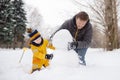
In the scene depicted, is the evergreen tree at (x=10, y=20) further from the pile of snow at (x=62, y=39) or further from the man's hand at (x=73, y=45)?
the man's hand at (x=73, y=45)

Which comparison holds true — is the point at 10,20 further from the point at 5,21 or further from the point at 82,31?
the point at 82,31

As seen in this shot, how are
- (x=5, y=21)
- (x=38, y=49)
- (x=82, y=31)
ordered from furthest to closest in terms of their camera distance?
(x=5, y=21)
(x=82, y=31)
(x=38, y=49)

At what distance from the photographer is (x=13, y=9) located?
34.9 metres

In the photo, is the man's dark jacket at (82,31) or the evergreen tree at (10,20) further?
the evergreen tree at (10,20)

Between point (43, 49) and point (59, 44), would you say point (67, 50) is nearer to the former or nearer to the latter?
point (59, 44)

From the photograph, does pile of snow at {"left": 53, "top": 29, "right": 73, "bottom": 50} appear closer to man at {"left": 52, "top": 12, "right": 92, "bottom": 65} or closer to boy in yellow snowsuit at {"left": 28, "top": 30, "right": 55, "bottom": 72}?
man at {"left": 52, "top": 12, "right": 92, "bottom": 65}

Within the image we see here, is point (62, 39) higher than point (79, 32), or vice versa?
point (79, 32)

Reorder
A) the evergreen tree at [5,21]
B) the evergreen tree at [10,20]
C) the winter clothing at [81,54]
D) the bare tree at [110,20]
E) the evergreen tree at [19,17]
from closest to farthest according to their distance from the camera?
the winter clothing at [81,54] → the bare tree at [110,20] → the evergreen tree at [5,21] → the evergreen tree at [10,20] → the evergreen tree at [19,17]

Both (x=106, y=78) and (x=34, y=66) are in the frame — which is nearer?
(x=106, y=78)

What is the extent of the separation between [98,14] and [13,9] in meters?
20.9

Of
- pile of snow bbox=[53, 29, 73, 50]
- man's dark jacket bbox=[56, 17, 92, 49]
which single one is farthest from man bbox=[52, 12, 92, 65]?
pile of snow bbox=[53, 29, 73, 50]

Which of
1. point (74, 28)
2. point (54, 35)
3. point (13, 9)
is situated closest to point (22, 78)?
point (54, 35)

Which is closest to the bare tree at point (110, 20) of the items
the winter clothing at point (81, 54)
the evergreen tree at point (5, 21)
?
the winter clothing at point (81, 54)

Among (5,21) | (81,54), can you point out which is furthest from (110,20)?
(5,21)
